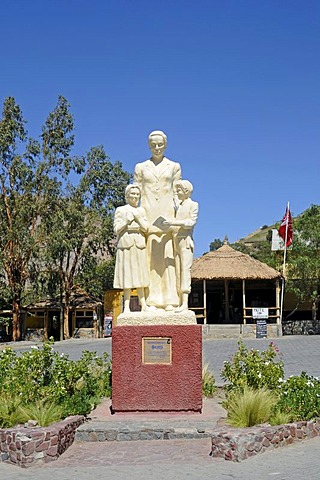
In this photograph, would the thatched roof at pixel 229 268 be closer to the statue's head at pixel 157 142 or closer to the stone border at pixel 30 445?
the statue's head at pixel 157 142

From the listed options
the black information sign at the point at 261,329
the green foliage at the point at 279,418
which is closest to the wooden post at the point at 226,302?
the black information sign at the point at 261,329

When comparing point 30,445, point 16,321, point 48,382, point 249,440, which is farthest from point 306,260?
point 30,445

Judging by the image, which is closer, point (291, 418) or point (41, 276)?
point (291, 418)

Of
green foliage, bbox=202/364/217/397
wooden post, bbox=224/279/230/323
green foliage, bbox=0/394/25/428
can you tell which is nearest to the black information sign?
wooden post, bbox=224/279/230/323

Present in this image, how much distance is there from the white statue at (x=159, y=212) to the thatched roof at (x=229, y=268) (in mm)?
A: 19397

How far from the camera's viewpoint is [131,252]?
793 centimetres

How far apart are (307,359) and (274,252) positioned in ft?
60.9

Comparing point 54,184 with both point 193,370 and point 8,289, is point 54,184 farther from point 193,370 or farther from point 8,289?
point 193,370

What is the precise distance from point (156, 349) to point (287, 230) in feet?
68.6

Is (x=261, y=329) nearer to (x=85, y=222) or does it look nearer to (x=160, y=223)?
(x=85, y=222)

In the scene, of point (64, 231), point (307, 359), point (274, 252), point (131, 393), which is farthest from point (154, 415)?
point (274, 252)

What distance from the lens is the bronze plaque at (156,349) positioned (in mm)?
7492

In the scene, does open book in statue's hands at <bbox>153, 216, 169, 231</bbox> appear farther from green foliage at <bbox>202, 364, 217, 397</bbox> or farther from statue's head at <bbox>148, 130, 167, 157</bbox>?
green foliage at <bbox>202, 364, 217, 397</bbox>

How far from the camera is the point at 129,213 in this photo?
795 centimetres
